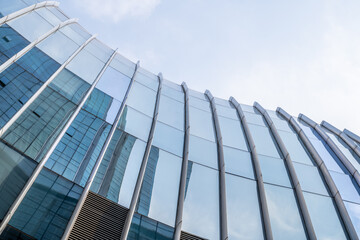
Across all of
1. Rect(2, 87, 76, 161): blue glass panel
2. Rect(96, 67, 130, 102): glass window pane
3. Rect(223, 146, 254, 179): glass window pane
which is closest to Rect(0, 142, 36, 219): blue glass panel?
Rect(2, 87, 76, 161): blue glass panel

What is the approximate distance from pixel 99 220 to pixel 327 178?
11.8 m

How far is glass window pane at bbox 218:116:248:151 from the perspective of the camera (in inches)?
738

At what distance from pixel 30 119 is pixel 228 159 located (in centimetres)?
977

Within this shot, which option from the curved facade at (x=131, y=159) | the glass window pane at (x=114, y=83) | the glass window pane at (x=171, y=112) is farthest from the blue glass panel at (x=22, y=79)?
the glass window pane at (x=171, y=112)

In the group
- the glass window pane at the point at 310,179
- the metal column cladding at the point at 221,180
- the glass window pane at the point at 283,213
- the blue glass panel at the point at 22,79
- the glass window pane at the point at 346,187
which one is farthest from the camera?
the glass window pane at the point at 310,179

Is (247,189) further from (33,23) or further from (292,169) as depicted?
(33,23)

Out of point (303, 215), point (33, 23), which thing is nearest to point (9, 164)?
point (33, 23)

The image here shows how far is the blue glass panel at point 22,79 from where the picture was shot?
11.2 metres

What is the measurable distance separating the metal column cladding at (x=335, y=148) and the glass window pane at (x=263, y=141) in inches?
142

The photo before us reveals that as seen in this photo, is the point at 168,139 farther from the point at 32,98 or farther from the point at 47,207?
the point at 47,207

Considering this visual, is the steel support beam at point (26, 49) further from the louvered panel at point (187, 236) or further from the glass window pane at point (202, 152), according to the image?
the louvered panel at point (187, 236)

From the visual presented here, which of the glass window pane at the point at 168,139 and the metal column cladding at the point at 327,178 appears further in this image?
the glass window pane at the point at 168,139

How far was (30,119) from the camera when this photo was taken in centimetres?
1157

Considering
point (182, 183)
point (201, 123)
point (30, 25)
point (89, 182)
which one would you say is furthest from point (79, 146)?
point (201, 123)
